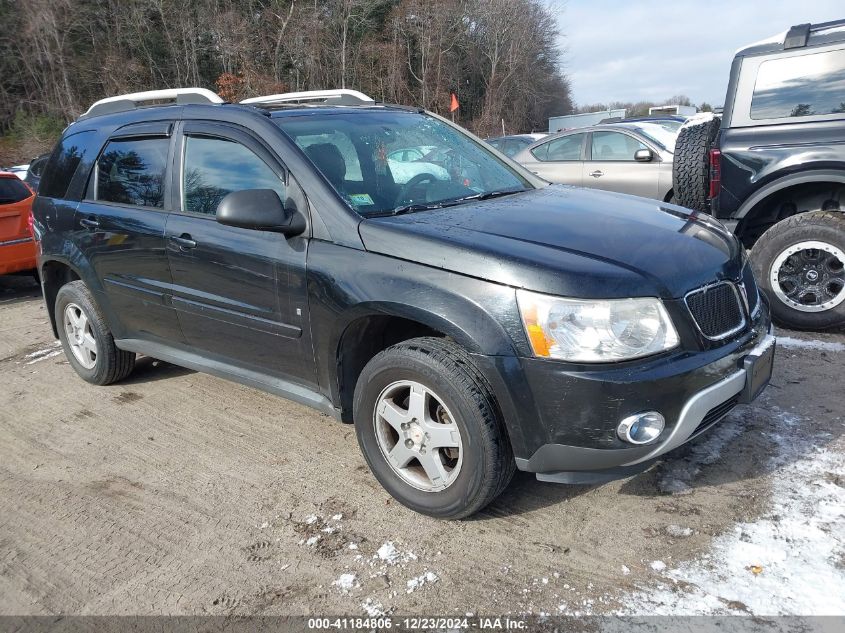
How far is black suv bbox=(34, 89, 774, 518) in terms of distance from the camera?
2.52m

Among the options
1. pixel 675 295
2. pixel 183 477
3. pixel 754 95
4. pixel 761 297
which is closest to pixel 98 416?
pixel 183 477

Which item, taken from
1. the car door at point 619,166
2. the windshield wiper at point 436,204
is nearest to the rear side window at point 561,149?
the car door at point 619,166

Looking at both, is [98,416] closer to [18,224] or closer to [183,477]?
[183,477]

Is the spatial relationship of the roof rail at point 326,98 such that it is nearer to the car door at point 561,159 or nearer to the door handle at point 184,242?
the door handle at point 184,242

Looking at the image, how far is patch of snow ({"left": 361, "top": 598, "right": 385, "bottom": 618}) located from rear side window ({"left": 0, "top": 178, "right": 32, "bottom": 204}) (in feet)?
25.3

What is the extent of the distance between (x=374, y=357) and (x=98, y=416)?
2.43 m

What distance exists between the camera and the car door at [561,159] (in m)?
9.20

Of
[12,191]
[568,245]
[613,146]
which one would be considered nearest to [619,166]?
[613,146]

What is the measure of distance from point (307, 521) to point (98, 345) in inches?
100

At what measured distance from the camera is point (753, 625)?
7.38 feet

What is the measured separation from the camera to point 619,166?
867 centimetres

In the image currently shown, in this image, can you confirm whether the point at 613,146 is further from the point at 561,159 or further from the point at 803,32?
the point at 803,32

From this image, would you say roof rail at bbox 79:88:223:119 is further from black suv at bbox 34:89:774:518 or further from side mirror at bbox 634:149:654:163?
side mirror at bbox 634:149:654:163

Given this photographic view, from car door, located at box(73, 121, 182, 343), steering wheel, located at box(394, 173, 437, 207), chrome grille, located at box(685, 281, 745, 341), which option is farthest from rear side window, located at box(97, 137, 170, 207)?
chrome grille, located at box(685, 281, 745, 341)
